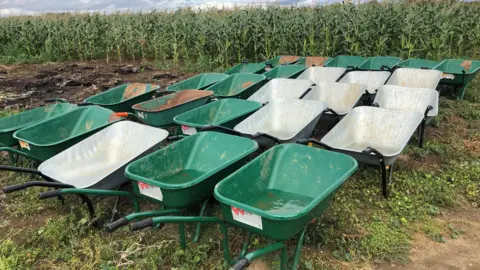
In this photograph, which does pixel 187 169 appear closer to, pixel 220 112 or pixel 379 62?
pixel 220 112

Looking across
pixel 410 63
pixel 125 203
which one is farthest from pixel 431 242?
pixel 410 63

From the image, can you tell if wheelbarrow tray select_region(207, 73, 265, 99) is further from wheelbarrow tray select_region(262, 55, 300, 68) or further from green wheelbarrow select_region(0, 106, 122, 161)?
green wheelbarrow select_region(0, 106, 122, 161)

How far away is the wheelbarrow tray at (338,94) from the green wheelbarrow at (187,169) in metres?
2.24

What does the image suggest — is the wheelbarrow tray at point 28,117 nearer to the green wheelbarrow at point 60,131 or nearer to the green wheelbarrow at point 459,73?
the green wheelbarrow at point 60,131

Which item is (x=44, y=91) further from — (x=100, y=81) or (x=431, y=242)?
(x=431, y=242)

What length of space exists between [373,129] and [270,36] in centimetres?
516

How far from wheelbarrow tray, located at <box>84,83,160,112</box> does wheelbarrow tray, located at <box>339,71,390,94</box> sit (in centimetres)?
315

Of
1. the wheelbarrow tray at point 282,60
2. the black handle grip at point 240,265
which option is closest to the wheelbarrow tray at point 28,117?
the black handle grip at point 240,265

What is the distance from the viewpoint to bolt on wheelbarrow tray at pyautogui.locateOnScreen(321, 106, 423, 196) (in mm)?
3875

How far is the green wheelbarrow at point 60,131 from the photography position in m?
3.74

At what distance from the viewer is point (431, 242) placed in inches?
116

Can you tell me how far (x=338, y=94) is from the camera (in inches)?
205

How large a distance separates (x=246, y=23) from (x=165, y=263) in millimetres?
6979

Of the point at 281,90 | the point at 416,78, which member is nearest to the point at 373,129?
the point at 281,90
